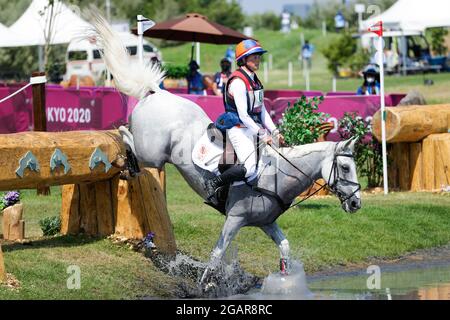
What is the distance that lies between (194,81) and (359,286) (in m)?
16.3

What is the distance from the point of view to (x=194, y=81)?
27750 mm

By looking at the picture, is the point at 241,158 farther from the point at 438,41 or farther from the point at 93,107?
the point at 438,41

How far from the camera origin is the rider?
1143 cm

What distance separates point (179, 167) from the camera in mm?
12195

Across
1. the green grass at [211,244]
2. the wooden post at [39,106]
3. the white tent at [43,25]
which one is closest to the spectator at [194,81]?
the white tent at [43,25]

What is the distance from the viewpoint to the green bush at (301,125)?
15516 mm

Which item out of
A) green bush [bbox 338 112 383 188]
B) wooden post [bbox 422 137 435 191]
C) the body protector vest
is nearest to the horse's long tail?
the body protector vest

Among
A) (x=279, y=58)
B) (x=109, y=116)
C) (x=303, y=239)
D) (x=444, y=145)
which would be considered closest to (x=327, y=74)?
(x=279, y=58)

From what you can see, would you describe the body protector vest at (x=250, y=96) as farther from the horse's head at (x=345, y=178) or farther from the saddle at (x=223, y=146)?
the horse's head at (x=345, y=178)

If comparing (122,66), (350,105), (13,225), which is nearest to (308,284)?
(122,66)

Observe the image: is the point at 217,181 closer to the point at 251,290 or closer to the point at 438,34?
the point at 251,290

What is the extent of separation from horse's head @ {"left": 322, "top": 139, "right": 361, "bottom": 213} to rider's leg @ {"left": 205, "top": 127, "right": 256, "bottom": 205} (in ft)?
2.74

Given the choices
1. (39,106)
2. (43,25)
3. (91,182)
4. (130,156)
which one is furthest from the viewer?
(43,25)

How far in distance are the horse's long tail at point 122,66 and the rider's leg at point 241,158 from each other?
1.57 metres
